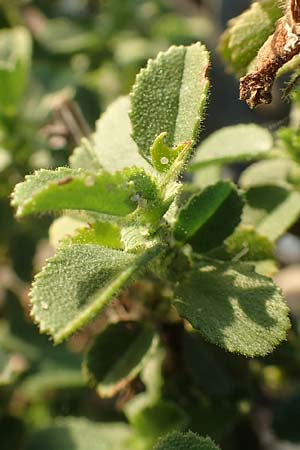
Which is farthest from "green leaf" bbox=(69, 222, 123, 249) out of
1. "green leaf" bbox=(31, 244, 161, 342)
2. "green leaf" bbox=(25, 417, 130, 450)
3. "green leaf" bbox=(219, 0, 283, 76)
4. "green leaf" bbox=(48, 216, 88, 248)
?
"green leaf" bbox=(25, 417, 130, 450)

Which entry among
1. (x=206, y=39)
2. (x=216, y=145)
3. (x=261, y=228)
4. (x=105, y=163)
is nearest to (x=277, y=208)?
(x=261, y=228)

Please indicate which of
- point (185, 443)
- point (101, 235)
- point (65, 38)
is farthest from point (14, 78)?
point (185, 443)

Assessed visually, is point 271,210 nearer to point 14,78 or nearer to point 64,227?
point 64,227

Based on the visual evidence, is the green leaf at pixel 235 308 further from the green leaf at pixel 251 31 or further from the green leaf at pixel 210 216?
the green leaf at pixel 251 31

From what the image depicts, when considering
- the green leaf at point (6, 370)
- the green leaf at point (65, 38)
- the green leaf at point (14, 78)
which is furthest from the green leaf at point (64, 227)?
the green leaf at point (65, 38)

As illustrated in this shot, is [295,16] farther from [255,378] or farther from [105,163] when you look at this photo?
[255,378]

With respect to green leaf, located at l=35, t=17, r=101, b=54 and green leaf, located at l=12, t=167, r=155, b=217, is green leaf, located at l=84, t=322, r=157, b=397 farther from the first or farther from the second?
green leaf, located at l=35, t=17, r=101, b=54
